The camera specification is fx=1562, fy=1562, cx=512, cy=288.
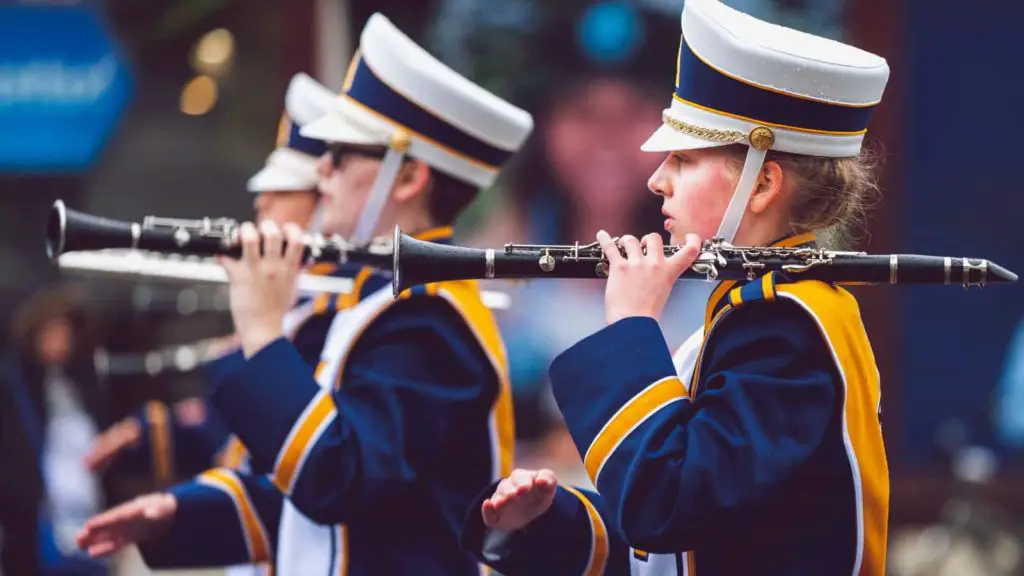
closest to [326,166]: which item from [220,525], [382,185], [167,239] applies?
[382,185]

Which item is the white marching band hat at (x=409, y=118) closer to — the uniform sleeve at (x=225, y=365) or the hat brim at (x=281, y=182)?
the uniform sleeve at (x=225, y=365)

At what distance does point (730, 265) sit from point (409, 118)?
4.62 ft

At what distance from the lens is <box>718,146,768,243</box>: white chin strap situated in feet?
9.30

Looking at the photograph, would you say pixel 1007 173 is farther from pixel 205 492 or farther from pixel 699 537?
pixel 699 537

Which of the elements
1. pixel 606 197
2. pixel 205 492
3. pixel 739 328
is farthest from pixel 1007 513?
pixel 739 328

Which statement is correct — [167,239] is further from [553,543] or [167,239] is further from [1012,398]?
[1012,398]

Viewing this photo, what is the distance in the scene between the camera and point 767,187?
2.87 meters

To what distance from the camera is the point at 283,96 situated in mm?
9219

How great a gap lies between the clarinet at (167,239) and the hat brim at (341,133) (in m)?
0.28

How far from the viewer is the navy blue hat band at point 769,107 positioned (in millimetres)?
2820

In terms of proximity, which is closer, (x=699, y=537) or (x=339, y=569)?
(x=699, y=537)

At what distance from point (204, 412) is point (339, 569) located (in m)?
3.74

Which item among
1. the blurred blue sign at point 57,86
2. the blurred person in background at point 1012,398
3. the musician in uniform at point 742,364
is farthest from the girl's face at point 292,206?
the blurred person in background at point 1012,398

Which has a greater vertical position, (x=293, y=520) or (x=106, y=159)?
(x=106, y=159)
